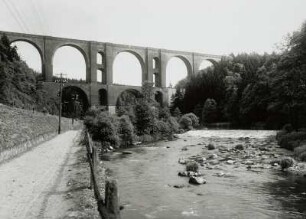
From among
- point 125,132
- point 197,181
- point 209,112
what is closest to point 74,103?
point 209,112

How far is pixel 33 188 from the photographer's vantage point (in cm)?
981

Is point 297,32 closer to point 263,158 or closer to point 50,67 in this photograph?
point 263,158

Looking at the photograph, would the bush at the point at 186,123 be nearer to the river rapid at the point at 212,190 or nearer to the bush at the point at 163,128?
the bush at the point at 163,128

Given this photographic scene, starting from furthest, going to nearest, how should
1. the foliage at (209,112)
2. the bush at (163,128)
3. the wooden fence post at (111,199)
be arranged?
the foliage at (209,112)
the bush at (163,128)
the wooden fence post at (111,199)

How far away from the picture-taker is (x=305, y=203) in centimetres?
1108

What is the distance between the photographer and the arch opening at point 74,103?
60.9 metres

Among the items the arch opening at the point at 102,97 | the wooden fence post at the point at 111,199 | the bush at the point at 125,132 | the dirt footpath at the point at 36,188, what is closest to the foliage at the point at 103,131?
the bush at the point at 125,132

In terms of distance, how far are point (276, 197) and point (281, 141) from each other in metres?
17.1

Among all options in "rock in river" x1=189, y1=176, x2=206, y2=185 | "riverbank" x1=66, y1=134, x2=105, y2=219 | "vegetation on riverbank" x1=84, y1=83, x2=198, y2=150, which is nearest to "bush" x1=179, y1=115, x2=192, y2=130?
"vegetation on riverbank" x1=84, y1=83, x2=198, y2=150

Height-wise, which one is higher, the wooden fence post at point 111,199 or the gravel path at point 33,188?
the wooden fence post at point 111,199

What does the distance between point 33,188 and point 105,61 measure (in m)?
54.2

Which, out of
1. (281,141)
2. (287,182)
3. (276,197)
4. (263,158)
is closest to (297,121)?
(281,141)

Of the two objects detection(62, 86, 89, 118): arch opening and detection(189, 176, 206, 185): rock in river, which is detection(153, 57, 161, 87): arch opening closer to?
detection(62, 86, 89, 118): arch opening

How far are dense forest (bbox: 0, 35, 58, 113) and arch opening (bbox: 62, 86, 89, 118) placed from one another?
6.71m
